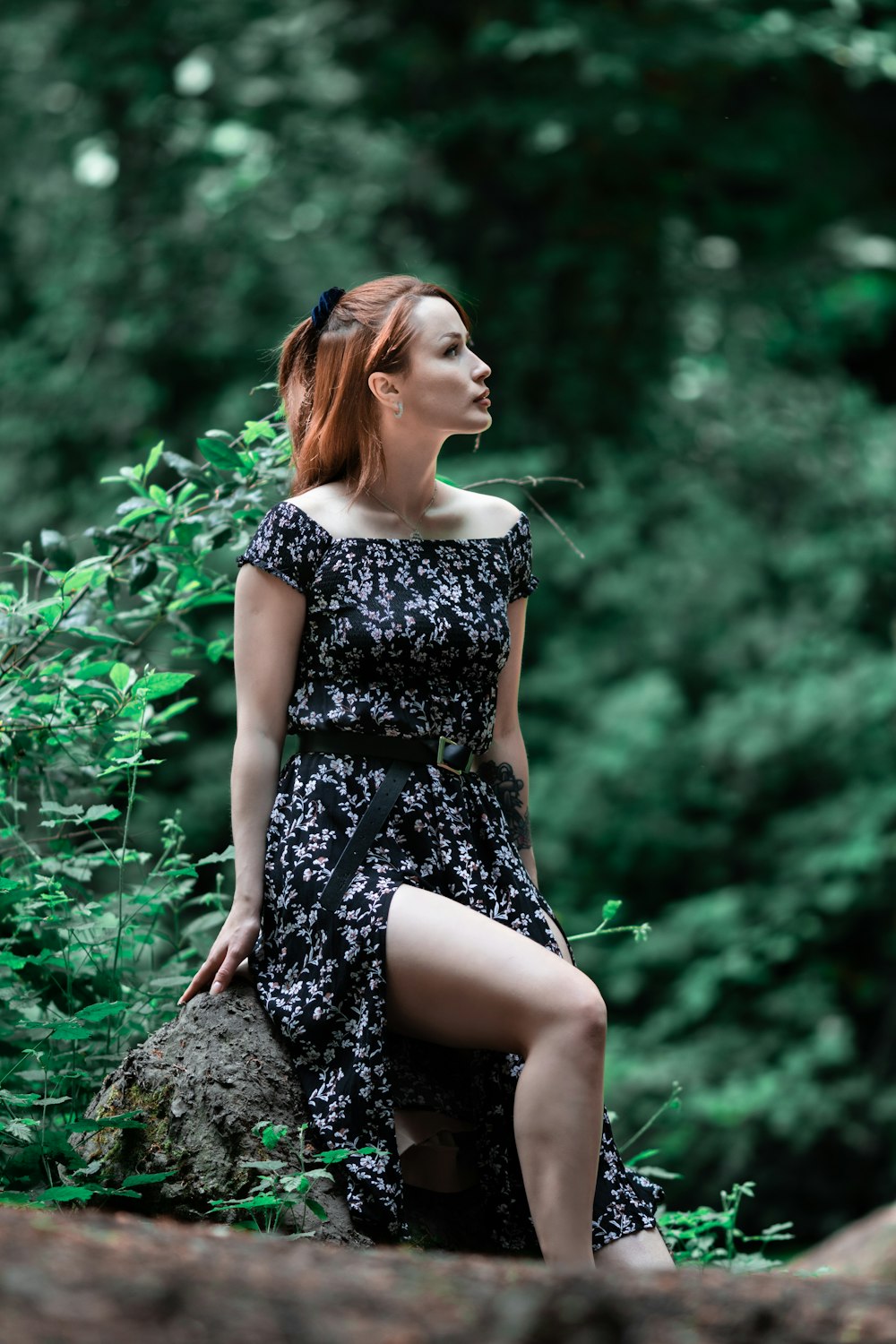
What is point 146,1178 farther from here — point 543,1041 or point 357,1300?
point 357,1300

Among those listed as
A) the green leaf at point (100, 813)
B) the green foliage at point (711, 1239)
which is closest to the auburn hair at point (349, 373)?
the green leaf at point (100, 813)

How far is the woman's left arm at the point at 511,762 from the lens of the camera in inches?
101

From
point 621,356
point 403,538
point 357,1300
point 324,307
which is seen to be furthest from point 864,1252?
point 621,356

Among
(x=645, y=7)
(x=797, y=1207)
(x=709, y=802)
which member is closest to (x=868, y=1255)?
(x=797, y=1207)

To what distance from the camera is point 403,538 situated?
2.51 m

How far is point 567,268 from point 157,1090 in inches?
226

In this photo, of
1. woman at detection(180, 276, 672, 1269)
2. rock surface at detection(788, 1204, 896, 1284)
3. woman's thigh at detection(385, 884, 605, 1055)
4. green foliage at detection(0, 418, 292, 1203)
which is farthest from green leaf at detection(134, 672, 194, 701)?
rock surface at detection(788, 1204, 896, 1284)

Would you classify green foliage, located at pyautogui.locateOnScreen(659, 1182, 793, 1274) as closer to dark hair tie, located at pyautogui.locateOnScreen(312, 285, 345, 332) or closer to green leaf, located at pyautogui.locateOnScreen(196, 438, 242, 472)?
green leaf, located at pyautogui.locateOnScreen(196, 438, 242, 472)

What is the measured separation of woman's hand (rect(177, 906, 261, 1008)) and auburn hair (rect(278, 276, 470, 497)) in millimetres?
741

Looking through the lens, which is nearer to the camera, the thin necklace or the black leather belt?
the black leather belt

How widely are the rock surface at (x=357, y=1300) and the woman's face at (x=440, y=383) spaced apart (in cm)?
155

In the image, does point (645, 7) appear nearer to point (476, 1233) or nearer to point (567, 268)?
point (567, 268)

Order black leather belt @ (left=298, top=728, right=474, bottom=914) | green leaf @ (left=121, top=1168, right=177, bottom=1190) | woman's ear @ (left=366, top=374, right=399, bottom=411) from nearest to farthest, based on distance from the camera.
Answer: green leaf @ (left=121, top=1168, right=177, bottom=1190) → black leather belt @ (left=298, top=728, right=474, bottom=914) → woman's ear @ (left=366, top=374, right=399, bottom=411)

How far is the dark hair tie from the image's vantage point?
8.53 ft
